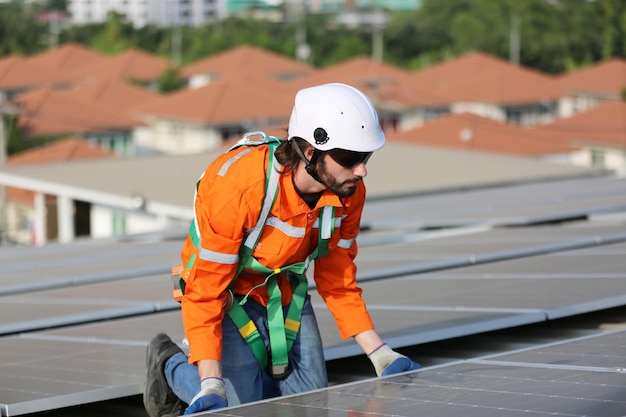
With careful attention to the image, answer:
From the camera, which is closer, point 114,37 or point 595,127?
point 595,127

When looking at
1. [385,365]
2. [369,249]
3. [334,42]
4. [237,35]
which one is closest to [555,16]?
[334,42]

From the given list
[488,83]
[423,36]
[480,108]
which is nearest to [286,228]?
[480,108]

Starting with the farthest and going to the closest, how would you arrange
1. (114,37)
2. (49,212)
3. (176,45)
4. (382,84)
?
(114,37)
(176,45)
(382,84)
(49,212)

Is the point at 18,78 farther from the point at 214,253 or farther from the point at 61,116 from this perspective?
the point at 214,253

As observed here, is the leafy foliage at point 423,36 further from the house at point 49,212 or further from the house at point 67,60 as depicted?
the house at point 49,212

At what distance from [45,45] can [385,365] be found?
3673 inches

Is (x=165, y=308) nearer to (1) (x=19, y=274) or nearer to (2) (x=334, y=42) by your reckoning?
(1) (x=19, y=274)

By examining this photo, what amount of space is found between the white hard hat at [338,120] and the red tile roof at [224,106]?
145 feet

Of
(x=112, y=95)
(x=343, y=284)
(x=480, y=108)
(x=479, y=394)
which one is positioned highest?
(x=343, y=284)

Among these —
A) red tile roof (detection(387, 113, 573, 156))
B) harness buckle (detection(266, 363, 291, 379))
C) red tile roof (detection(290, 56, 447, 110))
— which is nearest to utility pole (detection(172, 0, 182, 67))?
red tile roof (detection(290, 56, 447, 110))

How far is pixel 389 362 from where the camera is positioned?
5250 millimetres

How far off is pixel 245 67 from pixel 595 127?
26644mm

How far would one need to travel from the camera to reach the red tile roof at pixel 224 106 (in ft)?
162

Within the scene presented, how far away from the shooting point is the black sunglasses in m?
4.83
